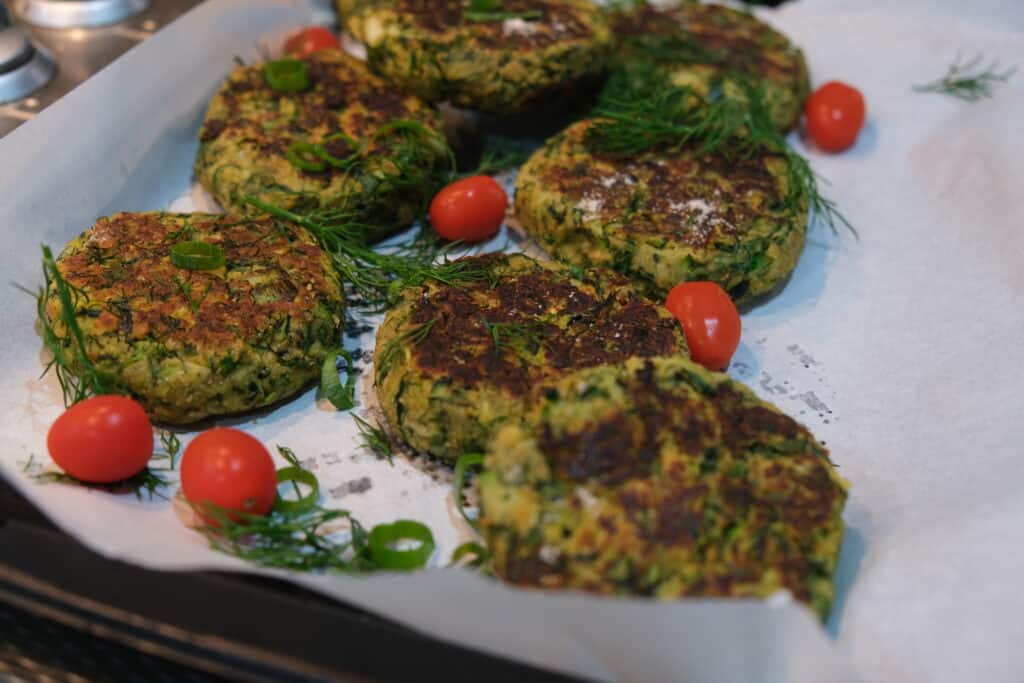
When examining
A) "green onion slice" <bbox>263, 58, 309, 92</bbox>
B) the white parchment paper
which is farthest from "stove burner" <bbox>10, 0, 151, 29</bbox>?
"green onion slice" <bbox>263, 58, 309, 92</bbox>

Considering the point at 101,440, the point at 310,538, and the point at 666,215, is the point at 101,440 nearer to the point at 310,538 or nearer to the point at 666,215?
the point at 310,538

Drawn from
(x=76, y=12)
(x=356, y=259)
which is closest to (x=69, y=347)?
(x=356, y=259)

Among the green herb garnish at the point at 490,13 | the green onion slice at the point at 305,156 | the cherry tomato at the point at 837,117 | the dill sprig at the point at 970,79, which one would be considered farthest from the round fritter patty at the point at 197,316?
the dill sprig at the point at 970,79

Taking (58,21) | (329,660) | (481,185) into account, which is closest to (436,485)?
(329,660)

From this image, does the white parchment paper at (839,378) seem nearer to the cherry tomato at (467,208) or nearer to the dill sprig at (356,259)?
the dill sprig at (356,259)

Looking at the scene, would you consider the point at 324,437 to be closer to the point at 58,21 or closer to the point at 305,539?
the point at 305,539

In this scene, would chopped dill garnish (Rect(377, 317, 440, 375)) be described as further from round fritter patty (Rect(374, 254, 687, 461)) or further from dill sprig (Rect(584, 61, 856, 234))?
dill sprig (Rect(584, 61, 856, 234))
